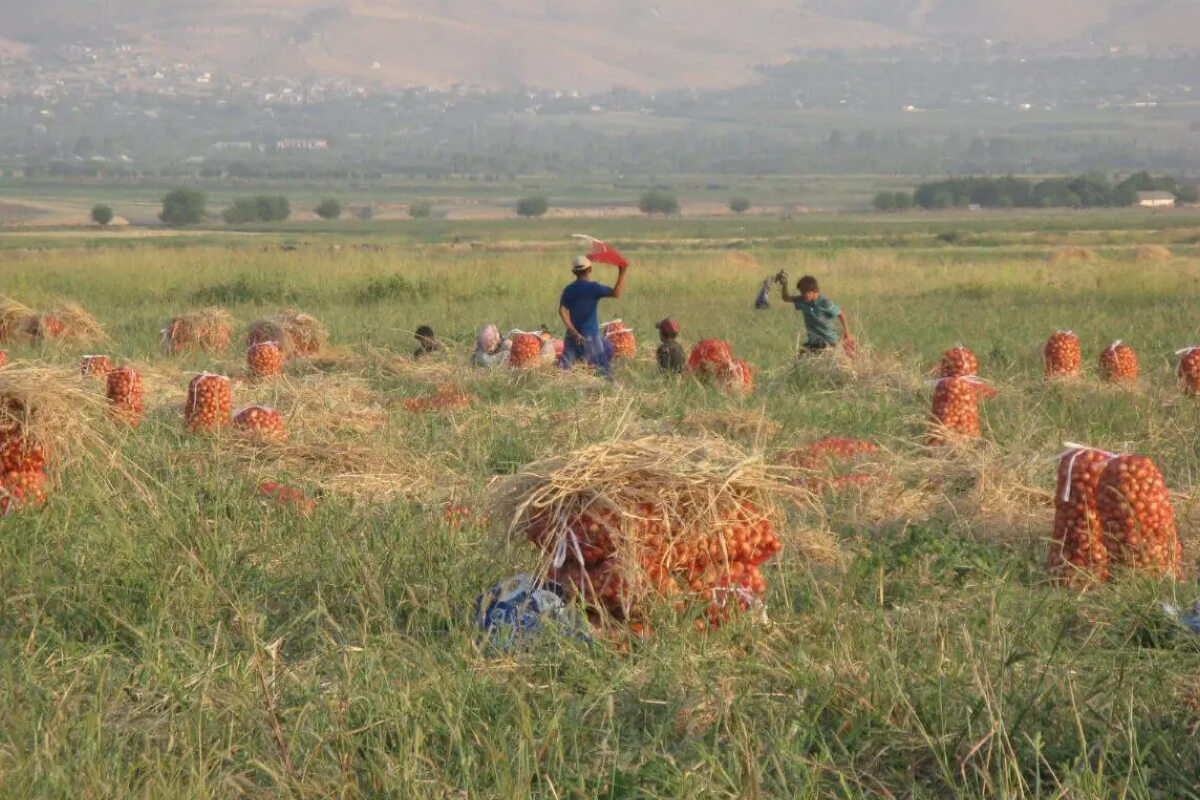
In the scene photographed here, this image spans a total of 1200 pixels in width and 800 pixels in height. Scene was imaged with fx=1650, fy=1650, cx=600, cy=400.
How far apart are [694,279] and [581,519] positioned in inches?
949

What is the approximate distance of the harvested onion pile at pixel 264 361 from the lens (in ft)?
44.1

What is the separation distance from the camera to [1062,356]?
12664 mm

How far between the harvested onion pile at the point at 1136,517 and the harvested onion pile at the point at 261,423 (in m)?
4.60

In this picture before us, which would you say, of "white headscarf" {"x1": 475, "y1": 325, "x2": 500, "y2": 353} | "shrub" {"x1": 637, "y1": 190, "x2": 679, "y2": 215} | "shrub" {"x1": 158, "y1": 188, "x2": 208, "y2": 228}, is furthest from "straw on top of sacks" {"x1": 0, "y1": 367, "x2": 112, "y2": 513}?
"shrub" {"x1": 637, "y1": 190, "x2": 679, "y2": 215}

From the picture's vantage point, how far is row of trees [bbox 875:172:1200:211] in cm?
11938

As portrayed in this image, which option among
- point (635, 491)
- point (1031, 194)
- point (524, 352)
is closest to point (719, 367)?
point (524, 352)

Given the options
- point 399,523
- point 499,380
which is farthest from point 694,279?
point 399,523

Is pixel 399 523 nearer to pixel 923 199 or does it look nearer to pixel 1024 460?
pixel 1024 460

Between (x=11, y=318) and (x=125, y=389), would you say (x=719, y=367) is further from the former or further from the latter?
(x=11, y=318)

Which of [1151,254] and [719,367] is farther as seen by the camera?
[1151,254]

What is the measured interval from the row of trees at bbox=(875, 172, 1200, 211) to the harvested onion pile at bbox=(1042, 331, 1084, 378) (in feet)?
349

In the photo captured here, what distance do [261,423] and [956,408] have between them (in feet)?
13.0

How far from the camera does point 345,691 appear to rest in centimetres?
459

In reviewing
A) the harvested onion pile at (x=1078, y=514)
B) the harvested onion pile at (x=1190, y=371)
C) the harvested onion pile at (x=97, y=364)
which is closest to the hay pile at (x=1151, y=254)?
the harvested onion pile at (x=1190, y=371)
